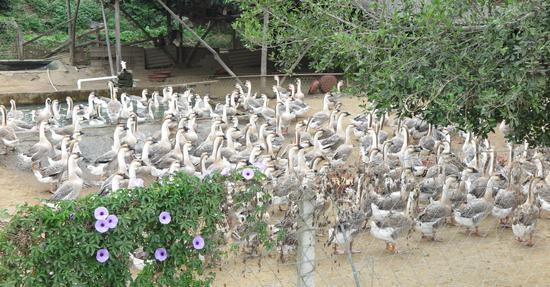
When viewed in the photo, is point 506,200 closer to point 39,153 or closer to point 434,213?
point 434,213

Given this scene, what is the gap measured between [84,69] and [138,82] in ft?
7.68

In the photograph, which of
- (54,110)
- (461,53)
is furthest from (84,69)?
(461,53)

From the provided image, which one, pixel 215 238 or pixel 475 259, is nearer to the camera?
pixel 215 238

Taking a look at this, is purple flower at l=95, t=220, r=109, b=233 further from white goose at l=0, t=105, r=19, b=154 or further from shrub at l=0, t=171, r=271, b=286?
white goose at l=0, t=105, r=19, b=154

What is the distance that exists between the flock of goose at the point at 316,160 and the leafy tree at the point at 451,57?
755 mm

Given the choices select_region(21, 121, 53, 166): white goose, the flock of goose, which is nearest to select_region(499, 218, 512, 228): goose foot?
the flock of goose

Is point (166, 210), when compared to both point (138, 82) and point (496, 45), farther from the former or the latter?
point (138, 82)

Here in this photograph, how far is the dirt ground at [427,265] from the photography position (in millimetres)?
7086

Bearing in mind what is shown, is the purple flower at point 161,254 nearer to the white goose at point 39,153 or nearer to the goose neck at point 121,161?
the goose neck at point 121,161

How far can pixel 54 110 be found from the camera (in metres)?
14.4

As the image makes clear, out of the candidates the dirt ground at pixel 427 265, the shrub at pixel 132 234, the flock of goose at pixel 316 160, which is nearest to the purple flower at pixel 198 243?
the shrub at pixel 132 234

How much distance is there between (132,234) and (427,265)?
3.98m

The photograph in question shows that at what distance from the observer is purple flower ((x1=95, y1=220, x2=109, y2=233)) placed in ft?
15.0

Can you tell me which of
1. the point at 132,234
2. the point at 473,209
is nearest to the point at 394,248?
the point at 473,209
